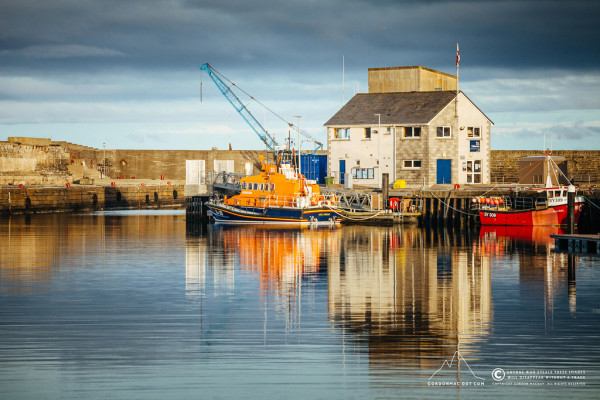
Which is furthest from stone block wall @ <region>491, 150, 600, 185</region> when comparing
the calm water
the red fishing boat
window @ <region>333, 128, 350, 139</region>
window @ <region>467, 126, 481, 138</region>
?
the calm water

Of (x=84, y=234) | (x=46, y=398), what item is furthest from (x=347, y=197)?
(x=46, y=398)

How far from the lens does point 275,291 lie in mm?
19438

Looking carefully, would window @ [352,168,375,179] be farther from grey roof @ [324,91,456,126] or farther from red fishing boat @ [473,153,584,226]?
red fishing boat @ [473,153,584,226]

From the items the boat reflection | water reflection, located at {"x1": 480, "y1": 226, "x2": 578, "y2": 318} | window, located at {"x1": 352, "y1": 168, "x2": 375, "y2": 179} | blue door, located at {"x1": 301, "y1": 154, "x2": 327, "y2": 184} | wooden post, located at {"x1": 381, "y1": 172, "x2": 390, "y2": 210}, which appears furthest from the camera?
blue door, located at {"x1": 301, "y1": 154, "x2": 327, "y2": 184}

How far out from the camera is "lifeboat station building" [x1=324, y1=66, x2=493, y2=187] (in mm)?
50375

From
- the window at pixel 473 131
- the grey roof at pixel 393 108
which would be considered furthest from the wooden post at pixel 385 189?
the window at pixel 473 131

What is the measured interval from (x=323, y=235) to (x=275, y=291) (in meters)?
17.8

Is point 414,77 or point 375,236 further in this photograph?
point 414,77

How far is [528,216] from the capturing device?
41.6 m

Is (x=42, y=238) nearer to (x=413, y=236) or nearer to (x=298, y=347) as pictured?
(x=413, y=236)

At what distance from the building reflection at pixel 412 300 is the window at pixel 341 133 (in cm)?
2191

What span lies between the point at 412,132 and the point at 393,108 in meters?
2.91

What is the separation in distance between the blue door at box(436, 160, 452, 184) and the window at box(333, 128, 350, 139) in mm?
6446

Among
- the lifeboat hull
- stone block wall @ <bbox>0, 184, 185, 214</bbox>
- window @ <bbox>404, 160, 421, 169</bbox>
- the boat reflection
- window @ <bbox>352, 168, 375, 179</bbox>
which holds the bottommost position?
the boat reflection
